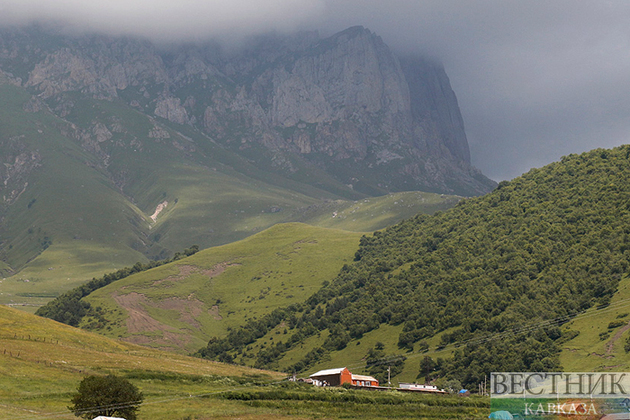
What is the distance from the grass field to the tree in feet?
6.84

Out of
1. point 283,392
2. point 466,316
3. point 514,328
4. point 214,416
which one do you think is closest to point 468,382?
point 514,328

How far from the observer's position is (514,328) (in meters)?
173

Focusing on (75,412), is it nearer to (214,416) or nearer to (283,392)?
(214,416)

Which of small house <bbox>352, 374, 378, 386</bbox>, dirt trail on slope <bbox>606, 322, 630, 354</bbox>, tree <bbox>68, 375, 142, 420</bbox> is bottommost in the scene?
tree <bbox>68, 375, 142, 420</bbox>

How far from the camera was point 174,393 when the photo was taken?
352ft

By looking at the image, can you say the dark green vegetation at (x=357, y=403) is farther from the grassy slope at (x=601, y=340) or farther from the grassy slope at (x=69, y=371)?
the grassy slope at (x=601, y=340)

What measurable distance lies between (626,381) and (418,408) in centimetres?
3464
